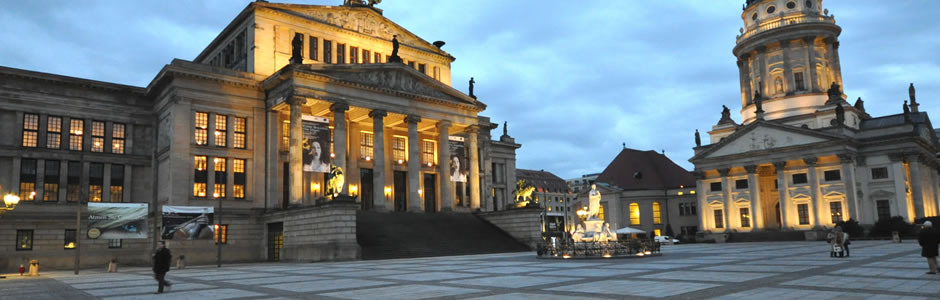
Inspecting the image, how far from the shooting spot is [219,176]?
46.8 m

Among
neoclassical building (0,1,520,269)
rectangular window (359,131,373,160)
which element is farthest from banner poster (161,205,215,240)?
rectangular window (359,131,373,160)

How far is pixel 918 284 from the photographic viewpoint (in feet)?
51.1

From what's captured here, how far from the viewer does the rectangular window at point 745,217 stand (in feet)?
250

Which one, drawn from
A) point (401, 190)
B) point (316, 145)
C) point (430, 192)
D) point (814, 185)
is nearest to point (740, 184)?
point (814, 185)

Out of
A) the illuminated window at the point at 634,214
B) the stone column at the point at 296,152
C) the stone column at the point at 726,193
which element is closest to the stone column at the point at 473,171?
the stone column at the point at 296,152

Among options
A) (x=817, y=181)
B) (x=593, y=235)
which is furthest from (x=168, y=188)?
(x=817, y=181)

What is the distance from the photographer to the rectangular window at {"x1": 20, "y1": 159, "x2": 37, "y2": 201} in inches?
1721

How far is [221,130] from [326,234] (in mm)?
13975

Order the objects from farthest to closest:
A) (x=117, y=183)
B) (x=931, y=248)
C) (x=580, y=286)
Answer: (x=117, y=183)
(x=931, y=248)
(x=580, y=286)

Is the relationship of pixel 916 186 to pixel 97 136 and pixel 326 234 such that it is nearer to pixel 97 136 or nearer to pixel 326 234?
pixel 326 234

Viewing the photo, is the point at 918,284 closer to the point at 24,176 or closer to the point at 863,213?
the point at 24,176

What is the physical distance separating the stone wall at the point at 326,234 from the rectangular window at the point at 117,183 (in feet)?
48.9

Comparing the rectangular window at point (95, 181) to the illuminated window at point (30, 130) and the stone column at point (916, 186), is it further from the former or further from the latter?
the stone column at point (916, 186)

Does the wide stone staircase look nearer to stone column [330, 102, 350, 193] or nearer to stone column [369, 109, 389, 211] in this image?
stone column [369, 109, 389, 211]
